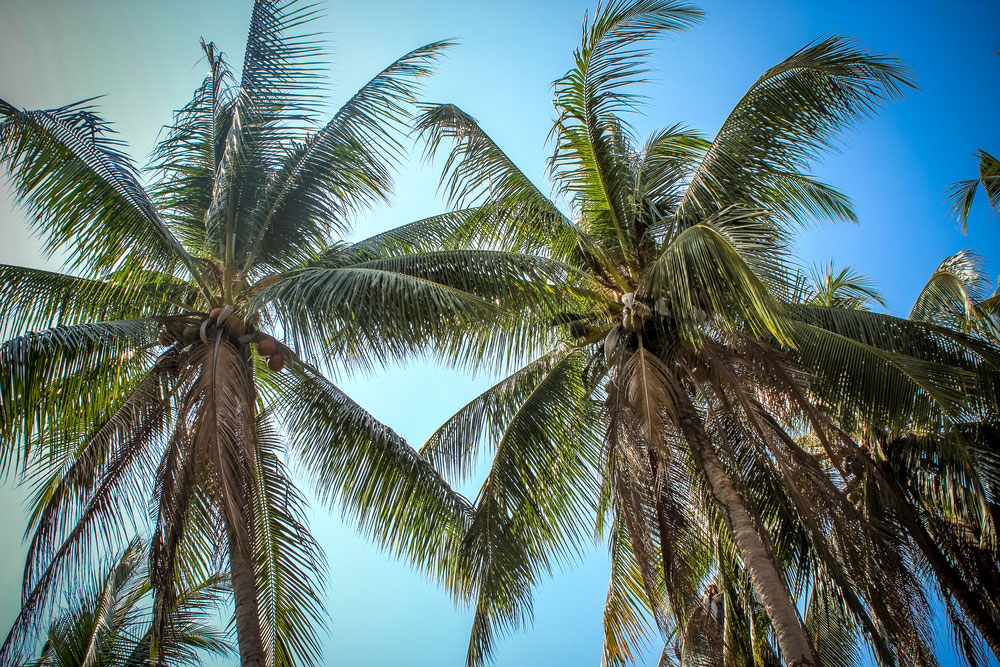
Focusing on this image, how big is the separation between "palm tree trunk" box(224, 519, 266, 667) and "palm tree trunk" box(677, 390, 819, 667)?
4.63 meters

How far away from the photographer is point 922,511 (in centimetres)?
1064

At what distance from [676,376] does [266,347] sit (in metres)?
4.70

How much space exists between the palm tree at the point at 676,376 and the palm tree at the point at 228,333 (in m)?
1.06

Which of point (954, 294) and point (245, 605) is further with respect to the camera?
point (954, 294)

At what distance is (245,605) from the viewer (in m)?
6.93

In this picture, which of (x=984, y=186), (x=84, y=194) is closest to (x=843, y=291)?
(x=984, y=186)

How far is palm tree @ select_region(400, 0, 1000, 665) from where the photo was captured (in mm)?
7574

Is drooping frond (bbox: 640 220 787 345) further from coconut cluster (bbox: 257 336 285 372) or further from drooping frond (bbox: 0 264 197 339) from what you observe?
drooping frond (bbox: 0 264 197 339)

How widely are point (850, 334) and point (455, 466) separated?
5.14 m

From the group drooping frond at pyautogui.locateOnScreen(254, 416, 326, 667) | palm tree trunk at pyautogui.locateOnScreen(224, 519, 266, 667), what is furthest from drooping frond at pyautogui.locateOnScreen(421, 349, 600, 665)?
palm tree trunk at pyautogui.locateOnScreen(224, 519, 266, 667)

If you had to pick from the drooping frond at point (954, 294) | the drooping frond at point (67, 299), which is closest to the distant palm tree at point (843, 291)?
the drooping frond at point (954, 294)

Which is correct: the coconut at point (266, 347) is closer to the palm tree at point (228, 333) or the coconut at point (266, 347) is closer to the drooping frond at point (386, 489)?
the palm tree at point (228, 333)

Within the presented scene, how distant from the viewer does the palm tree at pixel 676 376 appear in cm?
757

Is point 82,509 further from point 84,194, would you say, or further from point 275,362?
point 84,194
